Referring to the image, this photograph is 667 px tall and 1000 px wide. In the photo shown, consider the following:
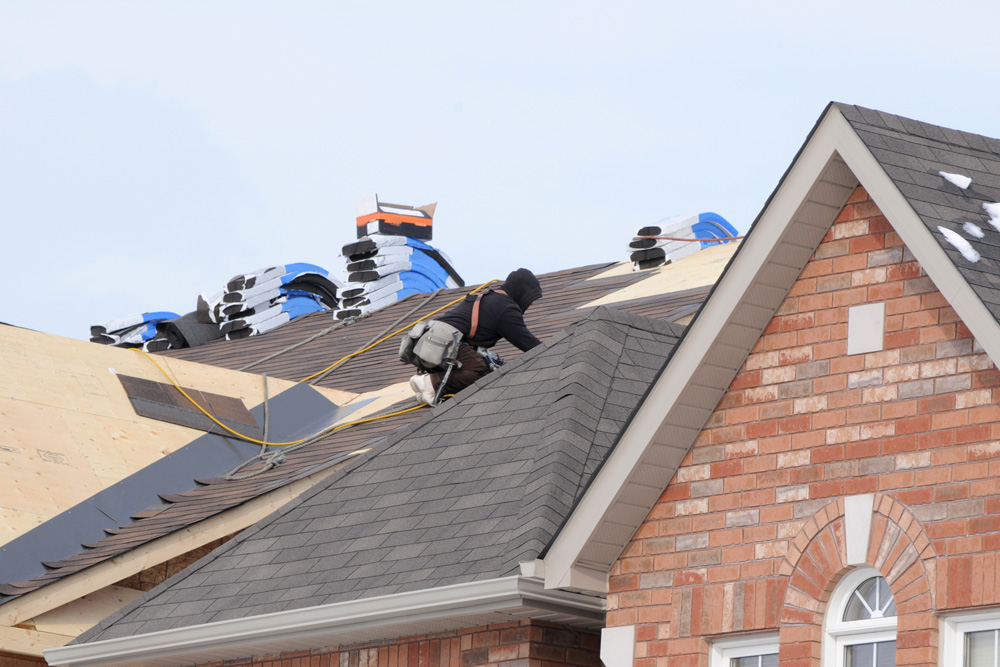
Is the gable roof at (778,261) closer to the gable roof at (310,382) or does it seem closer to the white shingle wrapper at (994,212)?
the white shingle wrapper at (994,212)

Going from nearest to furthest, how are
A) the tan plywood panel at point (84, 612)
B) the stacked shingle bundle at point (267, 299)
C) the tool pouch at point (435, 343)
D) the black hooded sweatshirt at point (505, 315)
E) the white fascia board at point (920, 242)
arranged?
the white fascia board at point (920, 242) < the tan plywood panel at point (84, 612) < the tool pouch at point (435, 343) < the black hooded sweatshirt at point (505, 315) < the stacked shingle bundle at point (267, 299)

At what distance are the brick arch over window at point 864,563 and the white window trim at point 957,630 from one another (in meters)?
0.07

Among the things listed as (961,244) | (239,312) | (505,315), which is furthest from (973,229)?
(239,312)

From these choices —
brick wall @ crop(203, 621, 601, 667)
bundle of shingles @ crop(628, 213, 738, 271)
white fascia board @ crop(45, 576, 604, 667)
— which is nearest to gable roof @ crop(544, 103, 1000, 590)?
white fascia board @ crop(45, 576, 604, 667)

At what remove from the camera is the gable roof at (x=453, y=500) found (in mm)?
11570

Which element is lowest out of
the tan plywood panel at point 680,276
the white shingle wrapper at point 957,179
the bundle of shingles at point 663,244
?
the white shingle wrapper at point 957,179

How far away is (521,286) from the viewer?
1555 centimetres

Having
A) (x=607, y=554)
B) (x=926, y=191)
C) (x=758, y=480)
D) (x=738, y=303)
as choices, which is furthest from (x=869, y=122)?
(x=607, y=554)

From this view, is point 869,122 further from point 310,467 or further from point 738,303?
point 310,467

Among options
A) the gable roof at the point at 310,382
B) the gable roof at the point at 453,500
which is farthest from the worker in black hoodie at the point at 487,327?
the gable roof at the point at 453,500

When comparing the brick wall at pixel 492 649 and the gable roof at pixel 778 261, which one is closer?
the gable roof at pixel 778 261

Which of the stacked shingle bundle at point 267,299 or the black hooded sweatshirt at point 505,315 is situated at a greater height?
the stacked shingle bundle at point 267,299

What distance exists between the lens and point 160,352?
25.5 metres

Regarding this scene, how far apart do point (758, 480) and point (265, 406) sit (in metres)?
9.41
